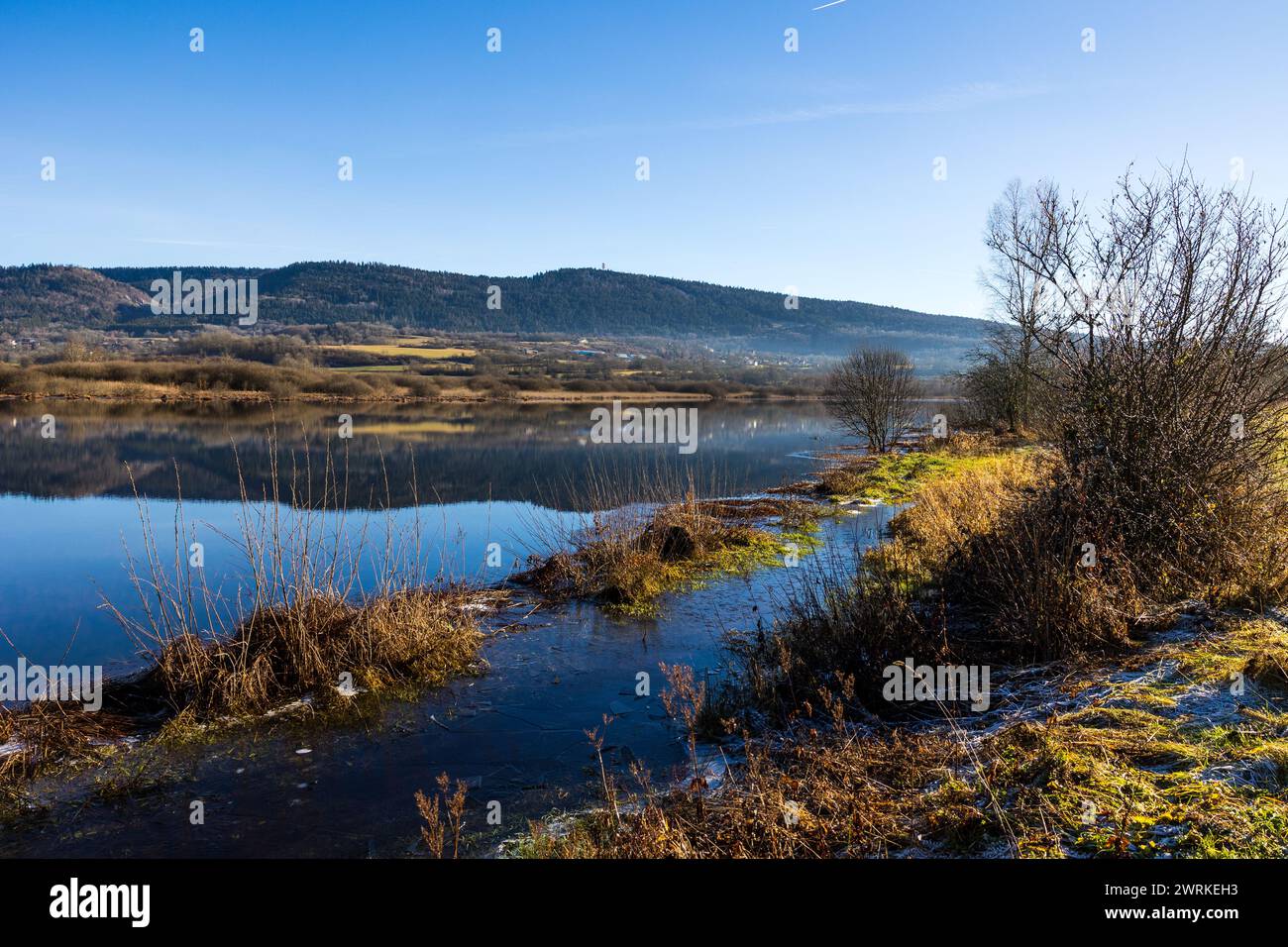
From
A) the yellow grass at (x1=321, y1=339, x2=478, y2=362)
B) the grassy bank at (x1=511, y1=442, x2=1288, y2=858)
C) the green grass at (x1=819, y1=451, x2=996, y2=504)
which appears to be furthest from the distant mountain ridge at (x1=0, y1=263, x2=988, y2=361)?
the grassy bank at (x1=511, y1=442, x2=1288, y2=858)

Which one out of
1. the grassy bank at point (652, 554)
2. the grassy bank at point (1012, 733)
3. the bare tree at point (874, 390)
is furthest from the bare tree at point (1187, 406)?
the bare tree at point (874, 390)

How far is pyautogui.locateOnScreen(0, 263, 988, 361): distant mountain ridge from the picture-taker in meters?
154

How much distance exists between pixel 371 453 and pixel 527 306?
14990cm

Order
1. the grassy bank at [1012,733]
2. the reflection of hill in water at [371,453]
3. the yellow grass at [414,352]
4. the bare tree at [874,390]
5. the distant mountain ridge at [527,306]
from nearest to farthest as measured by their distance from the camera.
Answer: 1. the grassy bank at [1012,733]
2. the reflection of hill in water at [371,453]
3. the bare tree at [874,390]
4. the yellow grass at [414,352]
5. the distant mountain ridge at [527,306]

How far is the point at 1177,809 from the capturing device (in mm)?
3992

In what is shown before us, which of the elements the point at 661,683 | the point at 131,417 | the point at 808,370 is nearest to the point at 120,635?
the point at 661,683

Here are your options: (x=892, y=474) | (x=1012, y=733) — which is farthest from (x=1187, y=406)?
(x=892, y=474)

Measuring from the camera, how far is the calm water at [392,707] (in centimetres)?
527

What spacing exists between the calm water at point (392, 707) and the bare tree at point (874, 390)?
5.62 m

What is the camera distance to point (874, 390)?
1204 inches

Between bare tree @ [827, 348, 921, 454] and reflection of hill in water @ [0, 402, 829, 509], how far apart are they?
11.3 feet

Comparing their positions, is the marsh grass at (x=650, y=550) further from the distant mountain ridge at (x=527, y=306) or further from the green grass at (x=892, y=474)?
the distant mountain ridge at (x=527, y=306)

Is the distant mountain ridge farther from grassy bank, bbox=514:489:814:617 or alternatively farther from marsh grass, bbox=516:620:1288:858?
marsh grass, bbox=516:620:1288:858
